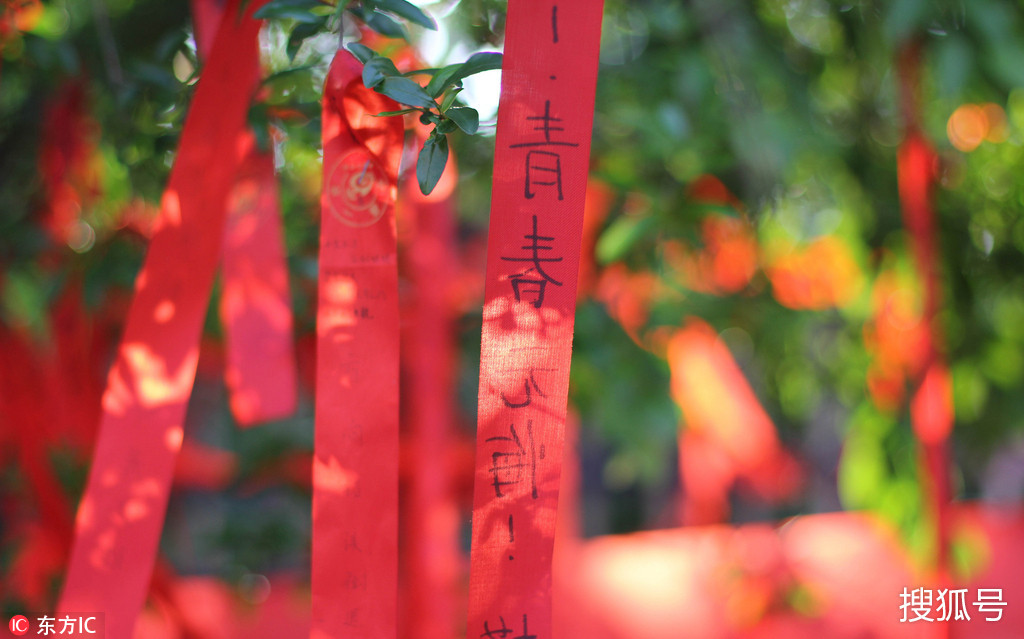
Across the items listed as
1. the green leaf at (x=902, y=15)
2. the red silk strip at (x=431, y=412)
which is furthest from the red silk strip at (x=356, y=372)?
the green leaf at (x=902, y=15)

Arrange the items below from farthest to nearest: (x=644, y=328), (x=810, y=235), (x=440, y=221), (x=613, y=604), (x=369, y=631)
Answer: (x=613, y=604) → (x=810, y=235) → (x=644, y=328) → (x=440, y=221) → (x=369, y=631)

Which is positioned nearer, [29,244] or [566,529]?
[29,244]

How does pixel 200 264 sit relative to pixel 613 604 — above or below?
above

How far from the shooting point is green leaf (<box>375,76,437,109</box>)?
0.35m

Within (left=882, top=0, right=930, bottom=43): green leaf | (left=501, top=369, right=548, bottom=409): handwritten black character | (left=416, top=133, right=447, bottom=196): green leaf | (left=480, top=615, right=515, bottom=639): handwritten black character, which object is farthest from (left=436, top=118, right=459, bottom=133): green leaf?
(left=882, top=0, right=930, bottom=43): green leaf

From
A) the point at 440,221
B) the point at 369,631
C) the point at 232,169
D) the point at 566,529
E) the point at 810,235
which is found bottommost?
the point at 369,631

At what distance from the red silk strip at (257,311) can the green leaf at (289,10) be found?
0.36 ft

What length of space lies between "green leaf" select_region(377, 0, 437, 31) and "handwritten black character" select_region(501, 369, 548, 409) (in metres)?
0.22

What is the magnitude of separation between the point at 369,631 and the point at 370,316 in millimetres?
169

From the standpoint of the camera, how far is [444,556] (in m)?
0.73

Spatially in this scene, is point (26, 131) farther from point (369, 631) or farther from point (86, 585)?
point (369, 631)

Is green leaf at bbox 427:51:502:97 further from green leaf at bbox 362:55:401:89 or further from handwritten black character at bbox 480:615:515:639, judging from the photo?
handwritten black character at bbox 480:615:515:639

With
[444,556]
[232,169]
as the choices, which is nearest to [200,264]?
[232,169]

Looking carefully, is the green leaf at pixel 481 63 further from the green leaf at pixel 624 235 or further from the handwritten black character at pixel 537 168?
the green leaf at pixel 624 235
